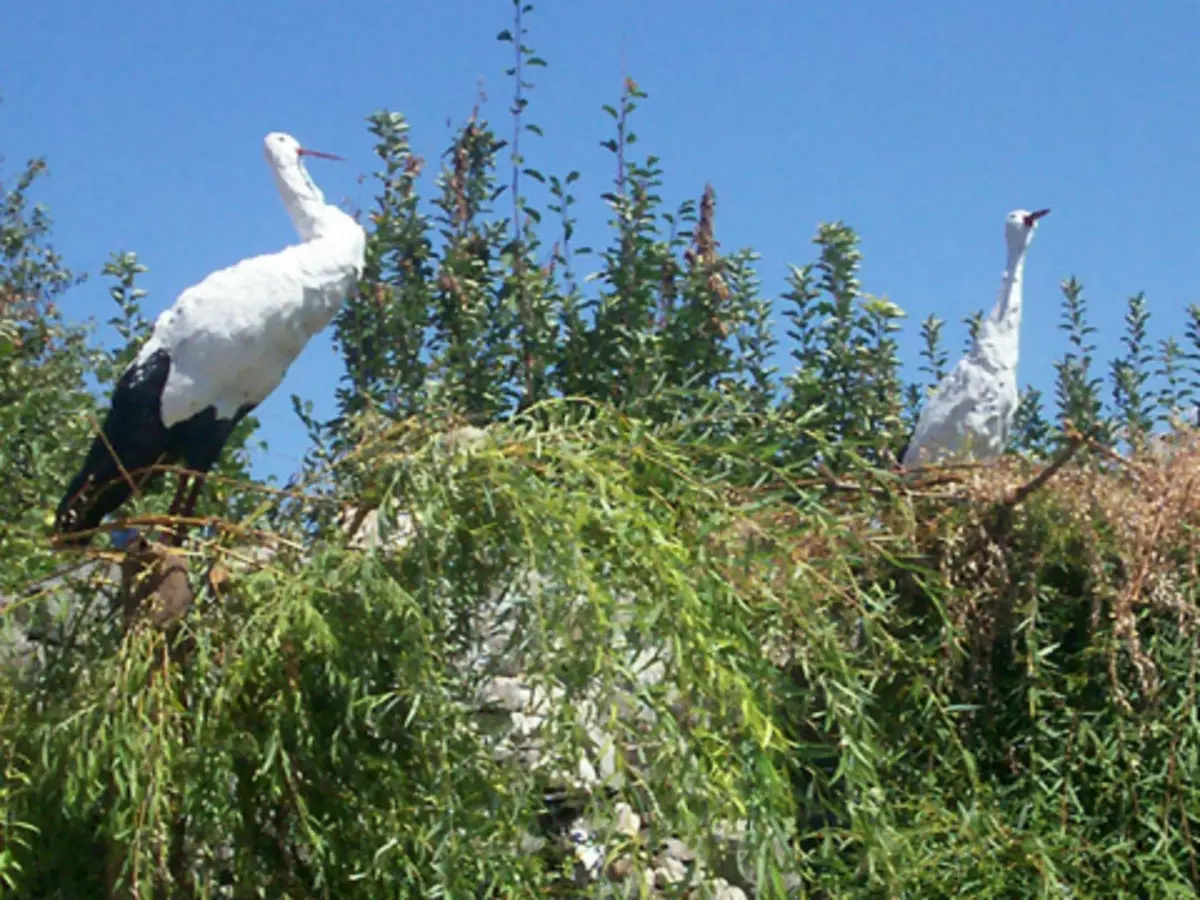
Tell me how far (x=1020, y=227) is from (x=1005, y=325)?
0.67m

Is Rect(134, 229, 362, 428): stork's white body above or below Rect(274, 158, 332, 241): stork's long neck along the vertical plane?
below

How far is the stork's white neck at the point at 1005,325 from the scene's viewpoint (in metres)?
4.51

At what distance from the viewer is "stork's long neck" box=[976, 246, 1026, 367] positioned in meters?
4.51

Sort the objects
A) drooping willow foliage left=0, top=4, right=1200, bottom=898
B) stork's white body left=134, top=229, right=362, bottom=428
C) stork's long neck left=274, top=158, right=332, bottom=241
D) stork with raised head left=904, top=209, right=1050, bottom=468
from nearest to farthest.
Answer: drooping willow foliage left=0, top=4, right=1200, bottom=898
stork's white body left=134, top=229, right=362, bottom=428
stork's long neck left=274, top=158, right=332, bottom=241
stork with raised head left=904, top=209, right=1050, bottom=468

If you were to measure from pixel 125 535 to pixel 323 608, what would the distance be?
1212mm

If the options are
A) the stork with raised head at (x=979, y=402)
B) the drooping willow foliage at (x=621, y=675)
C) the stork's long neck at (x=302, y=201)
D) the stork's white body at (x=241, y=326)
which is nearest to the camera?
the drooping willow foliage at (x=621, y=675)

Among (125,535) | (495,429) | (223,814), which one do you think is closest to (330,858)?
(223,814)

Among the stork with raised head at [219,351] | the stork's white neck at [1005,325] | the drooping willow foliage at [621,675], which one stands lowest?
the drooping willow foliage at [621,675]

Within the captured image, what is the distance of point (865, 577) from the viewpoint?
3.03 metres

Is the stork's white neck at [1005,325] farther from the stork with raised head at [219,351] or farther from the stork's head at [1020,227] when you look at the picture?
the stork with raised head at [219,351]

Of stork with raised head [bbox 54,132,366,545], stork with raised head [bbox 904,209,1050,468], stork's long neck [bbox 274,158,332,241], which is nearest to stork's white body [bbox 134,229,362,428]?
stork with raised head [bbox 54,132,366,545]

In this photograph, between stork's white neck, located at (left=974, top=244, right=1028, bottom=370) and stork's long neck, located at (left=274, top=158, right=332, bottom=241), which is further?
stork's white neck, located at (left=974, top=244, right=1028, bottom=370)

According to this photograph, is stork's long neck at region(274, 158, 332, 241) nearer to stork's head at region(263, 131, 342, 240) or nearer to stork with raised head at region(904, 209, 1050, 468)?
stork's head at region(263, 131, 342, 240)

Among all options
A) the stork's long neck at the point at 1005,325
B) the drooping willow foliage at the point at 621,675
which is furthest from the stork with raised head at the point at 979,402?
the drooping willow foliage at the point at 621,675
